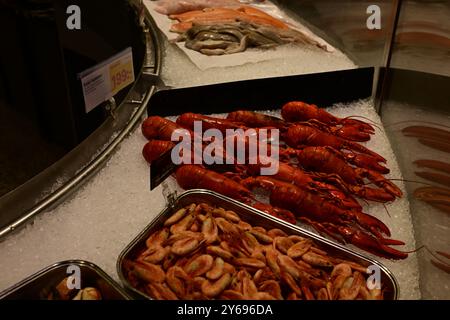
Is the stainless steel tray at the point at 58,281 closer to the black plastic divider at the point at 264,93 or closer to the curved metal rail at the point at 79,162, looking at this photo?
the curved metal rail at the point at 79,162

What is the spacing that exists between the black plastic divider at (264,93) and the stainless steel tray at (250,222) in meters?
0.65

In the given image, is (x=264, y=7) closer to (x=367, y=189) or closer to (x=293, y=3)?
(x=293, y=3)

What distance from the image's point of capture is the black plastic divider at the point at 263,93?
2.07 metres

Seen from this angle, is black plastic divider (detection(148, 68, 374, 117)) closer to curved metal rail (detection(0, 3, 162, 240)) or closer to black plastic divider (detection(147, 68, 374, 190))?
black plastic divider (detection(147, 68, 374, 190))

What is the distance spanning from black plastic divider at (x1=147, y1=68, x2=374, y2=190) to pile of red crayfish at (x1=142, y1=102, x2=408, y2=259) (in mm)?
76

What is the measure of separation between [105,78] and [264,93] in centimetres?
70

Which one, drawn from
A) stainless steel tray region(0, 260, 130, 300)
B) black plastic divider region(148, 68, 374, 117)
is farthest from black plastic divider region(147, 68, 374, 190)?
stainless steel tray region(0, 260, 130, 300)

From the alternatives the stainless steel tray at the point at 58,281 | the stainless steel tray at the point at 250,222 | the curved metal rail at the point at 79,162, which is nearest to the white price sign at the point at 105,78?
the curved metal rail at the point at 79,162

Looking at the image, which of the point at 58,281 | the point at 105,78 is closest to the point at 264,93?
the point at 105,78

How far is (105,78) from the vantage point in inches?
74.0

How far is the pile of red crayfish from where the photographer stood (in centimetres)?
158

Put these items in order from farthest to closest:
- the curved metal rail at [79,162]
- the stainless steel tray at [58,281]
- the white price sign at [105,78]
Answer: the white price sign at [105,78]
the curved metal rail at [79,162]
the stainless steel tray at [58,281]

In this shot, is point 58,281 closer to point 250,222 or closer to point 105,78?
point 250,222
